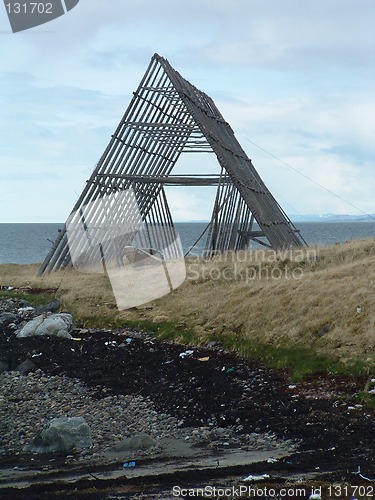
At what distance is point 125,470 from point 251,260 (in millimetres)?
14857

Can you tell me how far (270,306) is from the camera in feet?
57.3

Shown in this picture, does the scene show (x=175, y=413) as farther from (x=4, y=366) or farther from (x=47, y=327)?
(x=47, y=327)

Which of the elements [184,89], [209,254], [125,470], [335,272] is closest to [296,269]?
[335,272]

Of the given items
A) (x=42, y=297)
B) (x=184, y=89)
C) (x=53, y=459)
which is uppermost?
(x=184, y=89)

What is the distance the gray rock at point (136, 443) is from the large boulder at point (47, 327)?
324 inches

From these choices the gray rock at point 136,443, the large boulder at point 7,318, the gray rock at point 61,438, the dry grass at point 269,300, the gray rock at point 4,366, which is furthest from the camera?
the large boulder at point 7,318

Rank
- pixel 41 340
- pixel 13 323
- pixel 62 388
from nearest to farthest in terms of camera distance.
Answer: pixel 62 388, pixel 41 340, pixel 13 323

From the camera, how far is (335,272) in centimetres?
1873

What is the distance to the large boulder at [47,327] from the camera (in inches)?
756

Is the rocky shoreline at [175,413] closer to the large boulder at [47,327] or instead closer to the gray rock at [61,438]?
the gray rock at [61,438]

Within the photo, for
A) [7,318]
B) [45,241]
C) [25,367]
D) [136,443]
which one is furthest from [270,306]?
[45,241]

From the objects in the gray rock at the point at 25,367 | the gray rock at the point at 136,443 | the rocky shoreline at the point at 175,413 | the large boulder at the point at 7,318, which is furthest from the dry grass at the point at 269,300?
the gray rock at the point at 136,443

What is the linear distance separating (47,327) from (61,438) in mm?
8396

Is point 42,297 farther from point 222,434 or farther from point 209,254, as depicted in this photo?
point 222,434
